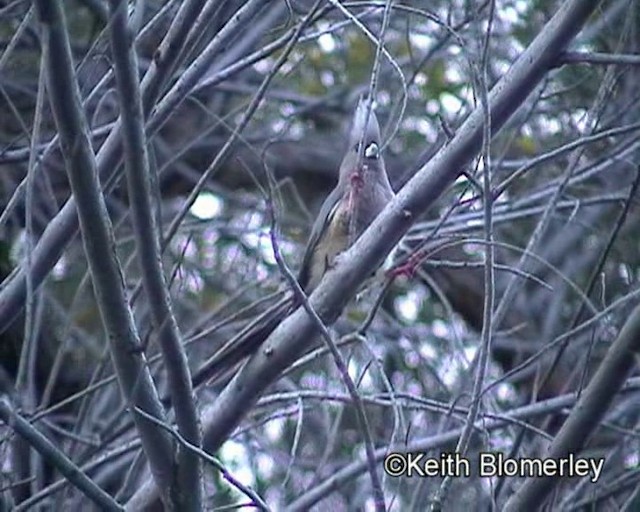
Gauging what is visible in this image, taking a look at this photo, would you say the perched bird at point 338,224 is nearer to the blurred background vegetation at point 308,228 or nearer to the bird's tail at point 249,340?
the bird's tail at point 249,340

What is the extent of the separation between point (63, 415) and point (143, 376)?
93.7 inches

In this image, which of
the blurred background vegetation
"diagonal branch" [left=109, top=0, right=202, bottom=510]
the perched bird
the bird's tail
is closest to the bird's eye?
the perched bird

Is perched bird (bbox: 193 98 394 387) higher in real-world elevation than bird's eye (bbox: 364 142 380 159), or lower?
lower

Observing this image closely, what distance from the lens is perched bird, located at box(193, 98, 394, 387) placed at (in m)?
3.35

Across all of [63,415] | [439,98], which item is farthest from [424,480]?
[439,98]

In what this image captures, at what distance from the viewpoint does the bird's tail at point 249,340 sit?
10.9 feet

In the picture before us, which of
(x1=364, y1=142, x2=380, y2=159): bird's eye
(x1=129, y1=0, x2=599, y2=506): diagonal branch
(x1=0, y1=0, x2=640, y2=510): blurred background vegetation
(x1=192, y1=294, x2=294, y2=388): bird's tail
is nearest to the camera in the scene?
(x1=129, y1=0, x2=599, y2=506): diagonal branch

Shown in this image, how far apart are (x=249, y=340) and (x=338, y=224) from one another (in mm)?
672

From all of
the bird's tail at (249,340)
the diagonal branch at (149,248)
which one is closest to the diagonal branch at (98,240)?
the diagonal branch at (149,248)

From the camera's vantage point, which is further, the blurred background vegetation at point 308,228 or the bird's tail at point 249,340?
the blurred background vegetation at point 308,228

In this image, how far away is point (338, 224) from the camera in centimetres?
391

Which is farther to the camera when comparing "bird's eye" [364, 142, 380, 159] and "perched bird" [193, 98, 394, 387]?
"bird's eye" [364, 142, 380, 159]

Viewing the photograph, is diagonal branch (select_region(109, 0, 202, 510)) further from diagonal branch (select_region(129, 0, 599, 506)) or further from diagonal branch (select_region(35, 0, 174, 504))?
diagonal branch (select_region(129, 0, 599, 506))

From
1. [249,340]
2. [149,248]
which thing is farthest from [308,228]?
[149,248]
